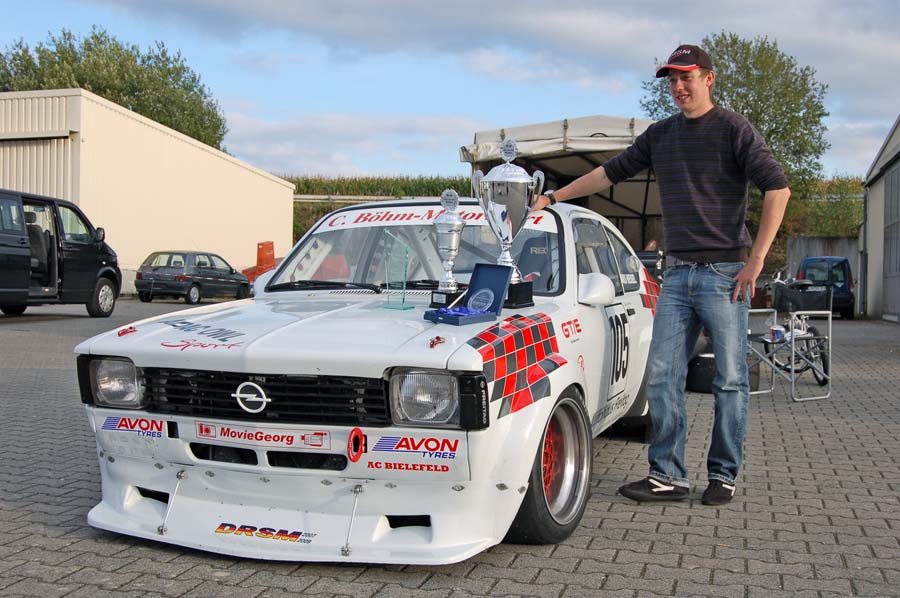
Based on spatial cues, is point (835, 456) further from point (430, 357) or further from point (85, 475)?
point (85, 475)

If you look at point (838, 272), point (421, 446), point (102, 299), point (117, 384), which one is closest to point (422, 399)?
point (421, 446)

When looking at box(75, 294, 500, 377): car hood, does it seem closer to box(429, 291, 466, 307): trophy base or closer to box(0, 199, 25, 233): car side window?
box(429, 291, 466, 307): trophy base

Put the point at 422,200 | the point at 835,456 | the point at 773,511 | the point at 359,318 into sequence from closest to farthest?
the point at 359,318 < the point at 773,511 < the point at 422,200 < the point at 835,456

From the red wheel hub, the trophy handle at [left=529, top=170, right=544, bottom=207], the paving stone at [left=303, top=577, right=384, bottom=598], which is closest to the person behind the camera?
the paving stone at [left=303, top=577, right=384, bottom=598]

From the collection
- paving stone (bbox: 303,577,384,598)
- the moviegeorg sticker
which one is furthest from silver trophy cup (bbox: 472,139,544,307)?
paving stone (bbox: 303,577,384,598)

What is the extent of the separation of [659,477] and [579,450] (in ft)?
2.25

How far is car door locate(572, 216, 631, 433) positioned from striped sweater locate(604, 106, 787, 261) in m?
0.51

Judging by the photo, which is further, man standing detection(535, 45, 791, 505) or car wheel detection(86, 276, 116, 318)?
car wheel detection(86, 276, 116, 318)

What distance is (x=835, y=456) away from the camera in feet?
18.4

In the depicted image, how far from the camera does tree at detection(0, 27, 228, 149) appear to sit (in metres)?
51.2

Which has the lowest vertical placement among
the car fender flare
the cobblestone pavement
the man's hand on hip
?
the cobblestone pavement

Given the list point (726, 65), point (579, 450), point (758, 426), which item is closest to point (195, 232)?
point (726, 65)

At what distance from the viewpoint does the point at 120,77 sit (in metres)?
52.2

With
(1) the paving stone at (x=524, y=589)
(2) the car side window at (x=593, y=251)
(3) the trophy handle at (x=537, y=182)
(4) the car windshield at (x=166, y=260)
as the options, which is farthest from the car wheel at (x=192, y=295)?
(1) the paving stone at (x=524, y=589)
